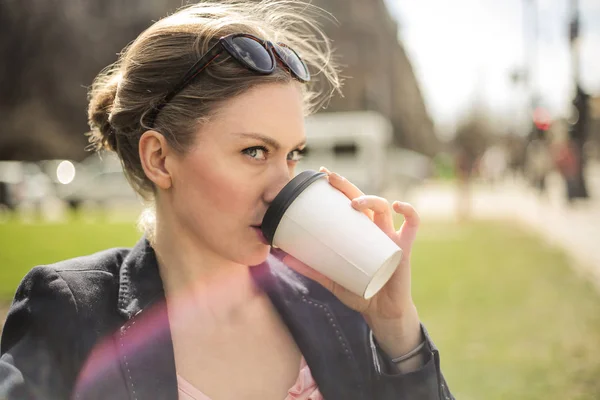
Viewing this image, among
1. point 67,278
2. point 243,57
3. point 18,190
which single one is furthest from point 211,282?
point 18,190

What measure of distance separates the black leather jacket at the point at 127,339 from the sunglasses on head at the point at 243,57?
19.8 inches

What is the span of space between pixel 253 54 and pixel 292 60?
16 cm

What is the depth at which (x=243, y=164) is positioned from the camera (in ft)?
5.18

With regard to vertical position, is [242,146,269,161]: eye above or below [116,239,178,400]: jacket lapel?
above

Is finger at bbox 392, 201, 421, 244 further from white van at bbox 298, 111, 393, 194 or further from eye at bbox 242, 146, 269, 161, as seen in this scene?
white van at bbox 298, 111, 393, 194

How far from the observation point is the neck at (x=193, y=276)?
1783mm

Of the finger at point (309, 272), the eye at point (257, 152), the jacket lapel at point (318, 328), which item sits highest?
the eye at point (257, 152)

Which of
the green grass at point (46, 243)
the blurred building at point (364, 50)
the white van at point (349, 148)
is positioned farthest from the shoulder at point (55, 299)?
the blurred building at point (364, 50)

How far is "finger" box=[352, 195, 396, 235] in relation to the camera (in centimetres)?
151

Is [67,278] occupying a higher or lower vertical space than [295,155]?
lower

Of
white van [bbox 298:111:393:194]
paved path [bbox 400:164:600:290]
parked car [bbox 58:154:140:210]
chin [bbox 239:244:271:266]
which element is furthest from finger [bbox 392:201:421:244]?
parked car [bbox 58:154:140:210]

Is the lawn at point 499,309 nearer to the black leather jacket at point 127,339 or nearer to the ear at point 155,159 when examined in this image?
the black leather jacket at point 127,339

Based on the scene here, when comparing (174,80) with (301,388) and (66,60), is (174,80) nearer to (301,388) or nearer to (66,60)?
(301,388)

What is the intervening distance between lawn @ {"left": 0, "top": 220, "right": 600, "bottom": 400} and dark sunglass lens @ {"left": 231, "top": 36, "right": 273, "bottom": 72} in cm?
269
